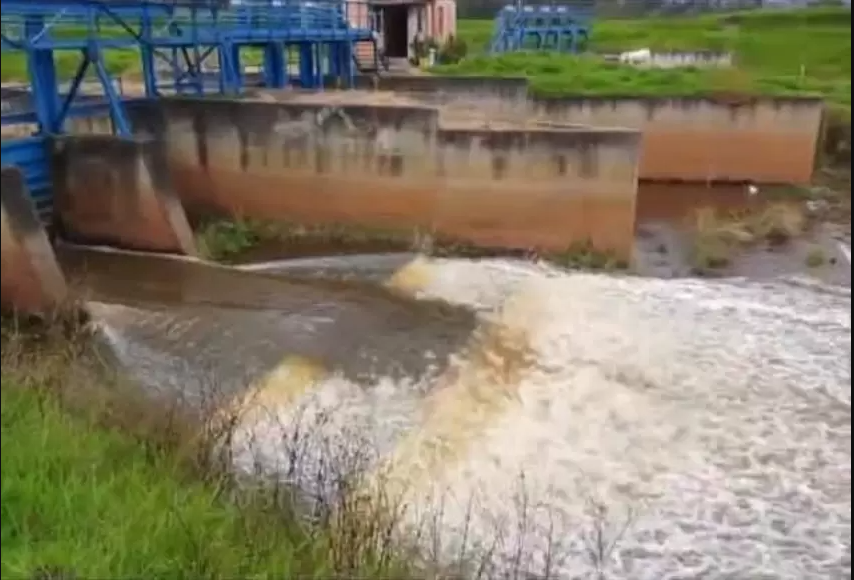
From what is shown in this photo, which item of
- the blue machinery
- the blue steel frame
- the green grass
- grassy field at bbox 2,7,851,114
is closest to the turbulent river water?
the blue steel frame

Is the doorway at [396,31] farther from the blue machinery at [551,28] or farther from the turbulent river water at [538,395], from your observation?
the turbulent river water at [538,395]

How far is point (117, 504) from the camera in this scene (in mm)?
3117

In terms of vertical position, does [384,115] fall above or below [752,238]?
above

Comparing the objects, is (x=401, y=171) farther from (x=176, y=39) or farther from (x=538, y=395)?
(x=538, y=395)

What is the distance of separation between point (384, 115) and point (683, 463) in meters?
8.29

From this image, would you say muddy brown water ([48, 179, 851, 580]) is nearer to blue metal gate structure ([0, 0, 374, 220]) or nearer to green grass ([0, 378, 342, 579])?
blue metal gate structure ([0, 0, 374, 220])

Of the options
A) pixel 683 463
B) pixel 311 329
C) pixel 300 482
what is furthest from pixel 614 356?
pixel 300 482

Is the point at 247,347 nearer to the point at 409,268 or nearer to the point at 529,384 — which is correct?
the point at 529,384

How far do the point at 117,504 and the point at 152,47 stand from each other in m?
5.76

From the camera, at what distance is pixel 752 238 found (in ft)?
53.8

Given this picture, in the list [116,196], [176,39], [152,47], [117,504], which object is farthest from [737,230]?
[117,504]

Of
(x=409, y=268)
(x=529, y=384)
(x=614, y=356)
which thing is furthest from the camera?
(x=409, y=268)

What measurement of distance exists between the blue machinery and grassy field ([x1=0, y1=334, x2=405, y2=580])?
3029 cm

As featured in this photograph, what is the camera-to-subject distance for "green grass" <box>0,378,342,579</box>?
7.59 ft
